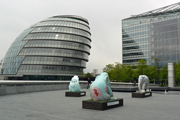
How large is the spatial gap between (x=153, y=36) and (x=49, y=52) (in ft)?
167

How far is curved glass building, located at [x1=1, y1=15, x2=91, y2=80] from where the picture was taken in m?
61.4

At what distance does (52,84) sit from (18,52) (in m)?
42.0

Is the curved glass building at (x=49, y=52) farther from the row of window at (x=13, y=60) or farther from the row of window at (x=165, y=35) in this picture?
the row of window at (x=165, y=35)

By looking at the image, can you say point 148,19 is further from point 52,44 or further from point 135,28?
point 52,44

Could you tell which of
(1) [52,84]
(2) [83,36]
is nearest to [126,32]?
(2) [83,36]

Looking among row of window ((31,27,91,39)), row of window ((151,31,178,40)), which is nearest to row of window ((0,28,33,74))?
row of window ((31,27,91,39))

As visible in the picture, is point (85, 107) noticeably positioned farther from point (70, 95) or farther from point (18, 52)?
point (18, 52)

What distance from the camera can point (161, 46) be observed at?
Answer: 8100cm

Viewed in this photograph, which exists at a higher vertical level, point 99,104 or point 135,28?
point 135,28

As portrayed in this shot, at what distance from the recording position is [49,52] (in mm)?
61969

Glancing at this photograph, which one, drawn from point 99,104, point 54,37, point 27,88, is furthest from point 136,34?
point 99,104

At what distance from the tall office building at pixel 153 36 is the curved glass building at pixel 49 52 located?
3430 centimetres

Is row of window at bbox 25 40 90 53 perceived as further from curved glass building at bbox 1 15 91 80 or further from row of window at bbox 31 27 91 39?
row of window at bbox 31 27 91 39

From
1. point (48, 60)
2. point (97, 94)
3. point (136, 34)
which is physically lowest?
point (97, 94)
